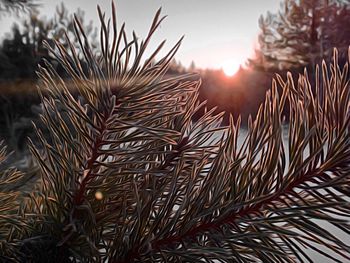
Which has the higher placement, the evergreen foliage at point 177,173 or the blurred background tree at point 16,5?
the blurred background tree at point 16,5

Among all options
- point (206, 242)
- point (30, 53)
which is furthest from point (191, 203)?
point (30, 53)

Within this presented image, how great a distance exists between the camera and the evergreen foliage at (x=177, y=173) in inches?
7.2

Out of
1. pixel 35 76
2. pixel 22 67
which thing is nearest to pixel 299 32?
pixel 22 67

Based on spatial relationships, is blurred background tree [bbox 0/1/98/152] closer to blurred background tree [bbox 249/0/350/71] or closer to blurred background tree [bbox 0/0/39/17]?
blurred background tree [bbox 0/0/39/17]

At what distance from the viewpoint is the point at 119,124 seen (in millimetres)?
195

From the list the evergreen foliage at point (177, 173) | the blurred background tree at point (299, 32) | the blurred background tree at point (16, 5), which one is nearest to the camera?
the evergreen foliage at point (177, 173)

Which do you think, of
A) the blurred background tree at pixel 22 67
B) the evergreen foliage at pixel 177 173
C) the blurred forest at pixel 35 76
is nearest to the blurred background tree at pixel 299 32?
the blurred forest at pixel 35 76

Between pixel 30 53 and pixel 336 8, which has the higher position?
pixel 336 8

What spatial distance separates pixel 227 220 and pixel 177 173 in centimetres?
4

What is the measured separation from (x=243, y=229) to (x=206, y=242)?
0.02m

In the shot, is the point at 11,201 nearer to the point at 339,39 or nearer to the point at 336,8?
the point at 339,39

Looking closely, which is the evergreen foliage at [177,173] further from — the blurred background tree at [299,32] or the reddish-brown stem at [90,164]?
the blurred background tree at [299,32]

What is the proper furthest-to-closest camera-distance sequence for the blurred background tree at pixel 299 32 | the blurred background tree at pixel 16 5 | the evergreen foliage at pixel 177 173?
the blurred background tree at pixel 299 32, the blurred background tree at pixel 16 5, the evergreen foliage at pixel 177 173

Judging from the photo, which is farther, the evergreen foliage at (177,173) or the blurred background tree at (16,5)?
the blurred background tree at (16,5)
